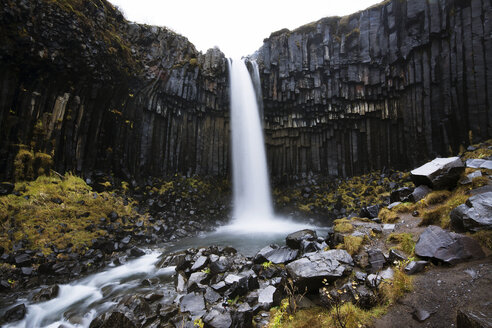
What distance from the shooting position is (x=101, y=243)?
1034 cm

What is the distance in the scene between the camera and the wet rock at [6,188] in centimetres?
1058

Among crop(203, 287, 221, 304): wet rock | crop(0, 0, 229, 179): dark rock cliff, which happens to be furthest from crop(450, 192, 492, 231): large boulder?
crop(0, 0, 229, 179): dark rock cliff

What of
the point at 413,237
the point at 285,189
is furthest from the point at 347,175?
the point at 413,237

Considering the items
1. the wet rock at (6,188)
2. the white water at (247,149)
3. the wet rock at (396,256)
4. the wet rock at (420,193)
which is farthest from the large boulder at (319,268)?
the white water at (247,149)

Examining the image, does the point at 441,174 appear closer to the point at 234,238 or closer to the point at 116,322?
the point at 116,322

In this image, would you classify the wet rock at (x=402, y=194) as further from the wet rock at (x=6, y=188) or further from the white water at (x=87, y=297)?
the wet rock at (x=6, y=188)

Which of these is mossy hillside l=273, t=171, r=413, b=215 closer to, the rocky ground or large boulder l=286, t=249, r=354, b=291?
the rocky ground

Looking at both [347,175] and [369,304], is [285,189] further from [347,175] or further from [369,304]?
[369,304]

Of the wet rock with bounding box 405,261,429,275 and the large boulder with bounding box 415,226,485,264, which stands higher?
the large boulder with bounding box 415,226,485,264

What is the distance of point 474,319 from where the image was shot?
2480 mm

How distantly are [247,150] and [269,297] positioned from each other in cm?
1907

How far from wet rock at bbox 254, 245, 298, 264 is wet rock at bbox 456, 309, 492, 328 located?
499 cm

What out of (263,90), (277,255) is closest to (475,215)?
(277,255)

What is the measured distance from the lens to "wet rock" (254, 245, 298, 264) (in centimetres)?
740
